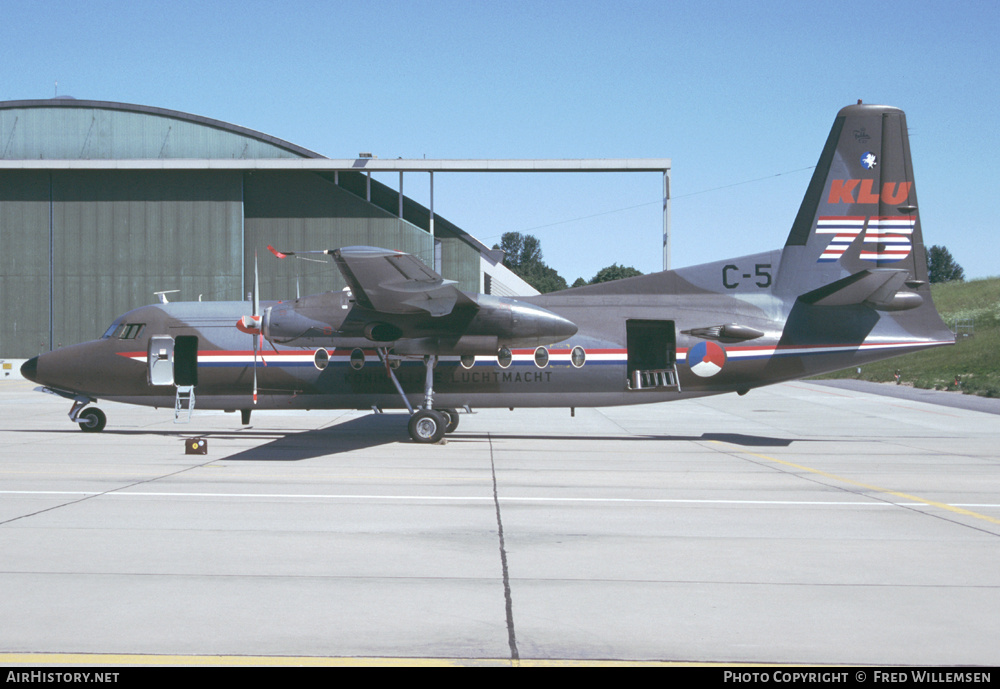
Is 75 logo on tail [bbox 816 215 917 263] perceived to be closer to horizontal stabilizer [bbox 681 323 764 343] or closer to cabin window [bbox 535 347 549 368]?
horizontal stabilizer [bbox 681 323 764 343]

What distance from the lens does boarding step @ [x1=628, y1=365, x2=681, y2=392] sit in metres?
18.9

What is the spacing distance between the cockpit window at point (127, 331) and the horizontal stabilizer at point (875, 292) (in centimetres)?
1677

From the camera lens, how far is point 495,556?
318 inches

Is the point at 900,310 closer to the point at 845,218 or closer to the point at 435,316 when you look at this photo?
the point at 845,218

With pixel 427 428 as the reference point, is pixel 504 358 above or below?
above

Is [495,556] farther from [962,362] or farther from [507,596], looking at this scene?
[962,362]

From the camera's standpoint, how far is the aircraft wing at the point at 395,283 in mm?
15691

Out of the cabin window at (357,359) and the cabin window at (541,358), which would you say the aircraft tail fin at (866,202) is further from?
the cabin window at (357,359)

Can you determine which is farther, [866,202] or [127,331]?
[127,331]

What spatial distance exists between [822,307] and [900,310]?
1.65m

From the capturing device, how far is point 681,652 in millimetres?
5434

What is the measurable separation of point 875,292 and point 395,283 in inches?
421

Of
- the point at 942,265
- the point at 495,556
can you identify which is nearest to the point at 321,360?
the point at 495,556

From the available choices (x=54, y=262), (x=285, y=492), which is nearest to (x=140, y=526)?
(x=285, y=492)
